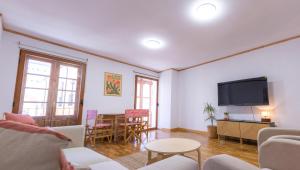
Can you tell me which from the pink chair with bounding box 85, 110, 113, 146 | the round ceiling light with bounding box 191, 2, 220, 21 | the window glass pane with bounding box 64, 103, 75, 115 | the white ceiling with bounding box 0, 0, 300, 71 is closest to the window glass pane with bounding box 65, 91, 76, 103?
the window glass pane with bounding box 64, 103, 75, 115

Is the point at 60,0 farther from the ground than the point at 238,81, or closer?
farther from the ground

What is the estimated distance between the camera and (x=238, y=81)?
3.96 m

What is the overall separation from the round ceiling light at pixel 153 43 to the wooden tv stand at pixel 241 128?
2.63m

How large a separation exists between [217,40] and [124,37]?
2.08m

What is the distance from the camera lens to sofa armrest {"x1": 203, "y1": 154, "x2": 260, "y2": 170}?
617 millimetres

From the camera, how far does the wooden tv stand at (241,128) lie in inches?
133

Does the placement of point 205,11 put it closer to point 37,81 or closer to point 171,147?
point 171,147

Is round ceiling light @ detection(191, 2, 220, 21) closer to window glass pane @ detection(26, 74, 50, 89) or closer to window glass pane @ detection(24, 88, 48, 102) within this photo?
window glass pane @ detection(26, 74, 50, 89)

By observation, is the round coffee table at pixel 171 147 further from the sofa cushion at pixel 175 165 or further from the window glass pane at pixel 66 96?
the window glass pane at pixel 66 96

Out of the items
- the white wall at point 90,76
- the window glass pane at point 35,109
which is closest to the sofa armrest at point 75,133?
the window glass pane at point 35,109

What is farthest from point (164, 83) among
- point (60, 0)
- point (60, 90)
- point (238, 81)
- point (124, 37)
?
point (60, 0)

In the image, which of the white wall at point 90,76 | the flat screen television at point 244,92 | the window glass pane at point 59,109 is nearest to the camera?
the white wall at point 90,76

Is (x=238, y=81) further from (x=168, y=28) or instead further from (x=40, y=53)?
(x=40, y=53)

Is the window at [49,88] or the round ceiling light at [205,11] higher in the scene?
the round ceiling light at [205,11]
